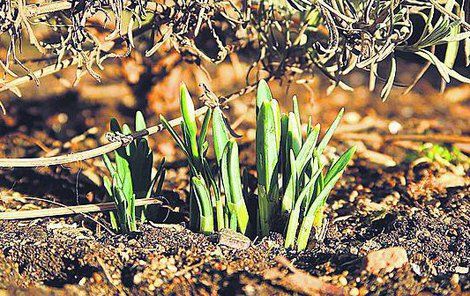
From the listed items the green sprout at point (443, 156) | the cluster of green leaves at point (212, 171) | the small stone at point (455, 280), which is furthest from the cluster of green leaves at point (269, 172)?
the green sprout at point (443, 156)

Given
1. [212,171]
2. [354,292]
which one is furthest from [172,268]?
[354,292]

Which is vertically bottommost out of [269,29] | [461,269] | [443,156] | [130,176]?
[443,156]

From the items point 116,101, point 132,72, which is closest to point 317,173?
point 132,72

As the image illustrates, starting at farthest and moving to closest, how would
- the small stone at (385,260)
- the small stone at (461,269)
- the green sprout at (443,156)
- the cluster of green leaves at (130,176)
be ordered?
the green sprout at (443,156) → the cluster of green leaves at (130,176) → the small stone at (461,269) → the small stone at (385,260)

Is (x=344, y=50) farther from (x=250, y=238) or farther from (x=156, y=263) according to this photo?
(x=156, y=263)

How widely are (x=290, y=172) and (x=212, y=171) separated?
8.5 inches

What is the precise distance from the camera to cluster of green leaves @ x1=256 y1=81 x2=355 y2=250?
172 cm

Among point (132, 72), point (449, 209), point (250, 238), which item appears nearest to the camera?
point (250, 238)

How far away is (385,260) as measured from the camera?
1578 millimetres

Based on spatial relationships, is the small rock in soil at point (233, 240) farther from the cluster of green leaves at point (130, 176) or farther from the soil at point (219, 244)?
the cluster of green leaves at point (130, 176)

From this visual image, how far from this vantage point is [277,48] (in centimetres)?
242

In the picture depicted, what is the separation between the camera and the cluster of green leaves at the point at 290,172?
1.72 metres

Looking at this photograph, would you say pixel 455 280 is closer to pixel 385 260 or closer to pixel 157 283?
pixel 385 260

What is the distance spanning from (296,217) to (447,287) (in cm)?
38
